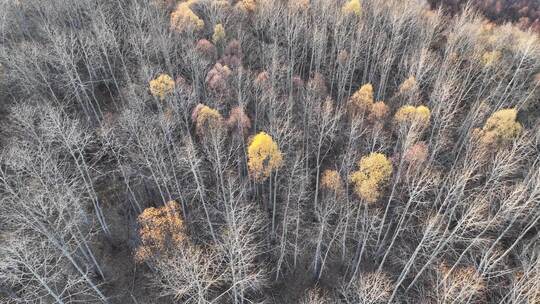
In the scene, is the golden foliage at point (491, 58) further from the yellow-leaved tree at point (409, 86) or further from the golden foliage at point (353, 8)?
the golden foliage at point (353, 8)

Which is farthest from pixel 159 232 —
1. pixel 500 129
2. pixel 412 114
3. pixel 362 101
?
pixel 500 129

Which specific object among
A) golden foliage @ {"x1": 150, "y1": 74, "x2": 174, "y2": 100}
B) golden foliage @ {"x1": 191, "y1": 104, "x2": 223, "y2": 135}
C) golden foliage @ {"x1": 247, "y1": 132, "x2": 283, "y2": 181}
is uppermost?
golden foliage @ {"x1": 150, "y1": 74, "x2": 174, "y2": 100}

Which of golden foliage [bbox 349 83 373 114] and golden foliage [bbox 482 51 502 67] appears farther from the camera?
golden foliage [bbox 482 51 502 67]

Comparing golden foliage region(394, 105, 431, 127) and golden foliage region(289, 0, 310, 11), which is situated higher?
golden foliage region(289, 0, 310, 11)

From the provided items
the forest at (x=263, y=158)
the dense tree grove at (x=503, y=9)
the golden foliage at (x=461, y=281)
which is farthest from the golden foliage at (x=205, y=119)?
the dense tree grove at (x=503, y=9)

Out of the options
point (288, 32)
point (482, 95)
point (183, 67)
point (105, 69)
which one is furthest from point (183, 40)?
point (482, 95)

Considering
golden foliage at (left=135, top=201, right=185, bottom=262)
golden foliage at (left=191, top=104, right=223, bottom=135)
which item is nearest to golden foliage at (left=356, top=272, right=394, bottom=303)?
golden foliage at (left=135, top=201, right=185, bottom=262)

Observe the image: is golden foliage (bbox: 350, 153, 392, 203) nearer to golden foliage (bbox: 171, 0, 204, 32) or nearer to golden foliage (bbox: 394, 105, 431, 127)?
golden foliage (bbox: 394, 105, 431, 127)
